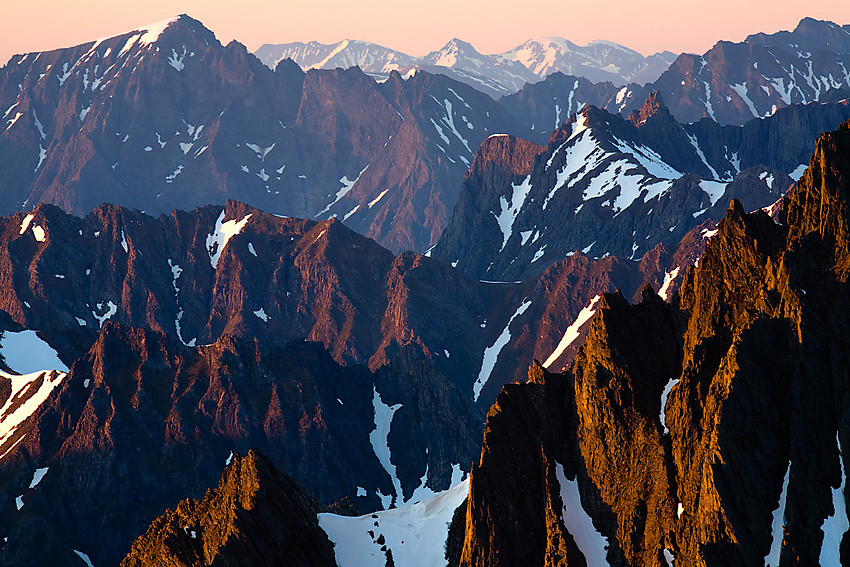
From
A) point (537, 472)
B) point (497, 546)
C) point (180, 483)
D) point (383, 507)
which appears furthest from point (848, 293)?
point (180, 483)

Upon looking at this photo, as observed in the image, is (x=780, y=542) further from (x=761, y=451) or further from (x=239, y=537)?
(x=239, y=537)

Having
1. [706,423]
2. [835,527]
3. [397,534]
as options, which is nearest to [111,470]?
[397,534]

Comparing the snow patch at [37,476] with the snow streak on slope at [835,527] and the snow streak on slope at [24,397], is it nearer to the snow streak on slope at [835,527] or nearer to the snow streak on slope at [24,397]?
the snow streak on slope at [24,397]

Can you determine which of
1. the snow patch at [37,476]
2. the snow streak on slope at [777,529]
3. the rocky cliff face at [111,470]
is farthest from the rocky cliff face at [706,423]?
the snow patch at [37,476]

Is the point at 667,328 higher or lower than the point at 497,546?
higher

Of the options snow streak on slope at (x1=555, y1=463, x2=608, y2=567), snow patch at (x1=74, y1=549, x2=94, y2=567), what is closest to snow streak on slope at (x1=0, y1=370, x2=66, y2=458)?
snow patch at (x1=74, y1=549, x2=94, y2=567)

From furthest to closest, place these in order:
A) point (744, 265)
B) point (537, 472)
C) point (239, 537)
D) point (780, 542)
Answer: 1. point (239, 537)
2. point (537, 472)
3. point (744, 265)
4. point (780, 542)
